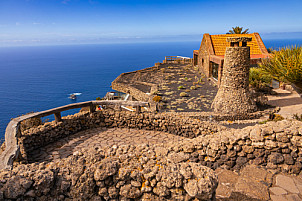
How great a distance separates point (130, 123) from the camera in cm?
1009

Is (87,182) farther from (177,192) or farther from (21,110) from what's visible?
(21,110)

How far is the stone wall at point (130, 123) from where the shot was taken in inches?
350

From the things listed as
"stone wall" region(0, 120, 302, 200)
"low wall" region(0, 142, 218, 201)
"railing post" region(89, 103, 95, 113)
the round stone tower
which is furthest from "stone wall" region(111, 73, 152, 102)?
"low wall" region(0, 142, 218, 201)

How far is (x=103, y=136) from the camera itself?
917 cm

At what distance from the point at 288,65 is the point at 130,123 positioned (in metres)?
8.64

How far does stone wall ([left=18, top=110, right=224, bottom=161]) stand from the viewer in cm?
889

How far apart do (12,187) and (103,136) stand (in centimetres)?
624

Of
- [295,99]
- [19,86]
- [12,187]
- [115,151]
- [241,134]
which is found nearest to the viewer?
[12,187]

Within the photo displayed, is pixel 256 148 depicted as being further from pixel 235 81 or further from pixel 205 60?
pixel 205 60

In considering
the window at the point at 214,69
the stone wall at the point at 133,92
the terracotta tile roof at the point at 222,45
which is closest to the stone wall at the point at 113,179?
the stone wall at the point at 133,92

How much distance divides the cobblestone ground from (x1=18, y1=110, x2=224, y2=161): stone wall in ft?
0.95

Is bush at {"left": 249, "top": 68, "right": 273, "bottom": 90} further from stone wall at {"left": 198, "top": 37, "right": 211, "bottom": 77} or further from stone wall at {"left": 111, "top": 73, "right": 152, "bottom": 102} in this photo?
stone wall at {"left": 111, "top": 73, "right": 152, "bottom": 102}

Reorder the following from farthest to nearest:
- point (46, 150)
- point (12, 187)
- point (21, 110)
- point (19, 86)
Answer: point (19, 86)
point (21, 110)
point (46, 150)
point (12, 187)

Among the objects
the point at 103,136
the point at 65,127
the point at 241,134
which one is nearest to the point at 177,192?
the point at 241,134
